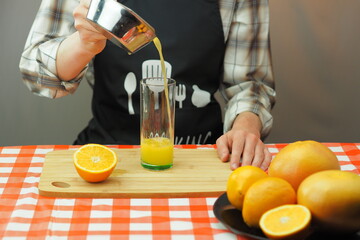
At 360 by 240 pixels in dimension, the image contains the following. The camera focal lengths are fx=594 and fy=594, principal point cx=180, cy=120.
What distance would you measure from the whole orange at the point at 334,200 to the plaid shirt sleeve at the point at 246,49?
789mm

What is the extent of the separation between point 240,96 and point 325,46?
0.74m

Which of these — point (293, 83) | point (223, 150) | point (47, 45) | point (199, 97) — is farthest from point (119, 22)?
point (293, 83)

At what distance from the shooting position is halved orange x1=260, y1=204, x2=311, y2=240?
0.81m

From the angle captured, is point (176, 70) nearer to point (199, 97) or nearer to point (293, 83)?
point (199, 97)

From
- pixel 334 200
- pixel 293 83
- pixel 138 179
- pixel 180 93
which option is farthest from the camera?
pixel 293 83

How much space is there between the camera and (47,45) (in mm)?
1478

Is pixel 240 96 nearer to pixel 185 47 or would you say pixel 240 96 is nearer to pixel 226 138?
pixel 185 47

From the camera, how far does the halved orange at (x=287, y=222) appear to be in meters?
0.81

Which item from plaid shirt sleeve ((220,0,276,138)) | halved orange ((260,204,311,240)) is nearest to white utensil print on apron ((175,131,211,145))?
plaid shirt sleeve ((220,0,276,138))

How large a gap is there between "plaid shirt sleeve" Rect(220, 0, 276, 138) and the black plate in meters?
0.67

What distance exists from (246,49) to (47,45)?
1.79 ft

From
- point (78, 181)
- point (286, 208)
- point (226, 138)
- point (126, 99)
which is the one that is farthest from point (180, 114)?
point (286, 208)

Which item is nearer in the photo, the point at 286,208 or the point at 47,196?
the point at 286,208

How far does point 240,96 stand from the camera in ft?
5.21
